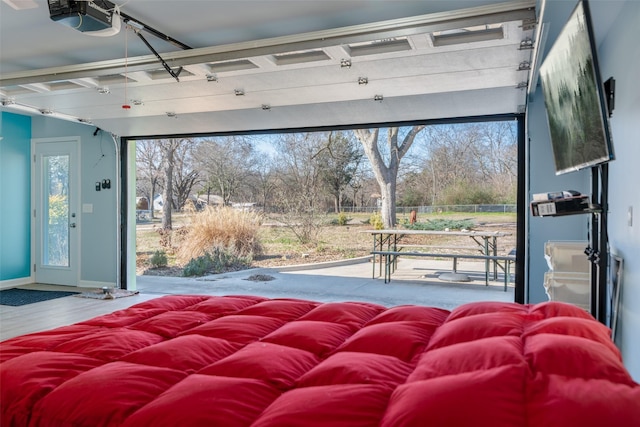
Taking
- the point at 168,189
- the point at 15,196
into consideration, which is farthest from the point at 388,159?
the point at 15,196

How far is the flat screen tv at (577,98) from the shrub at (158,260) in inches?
286

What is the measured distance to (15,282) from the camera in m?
7.18

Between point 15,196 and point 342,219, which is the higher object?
point 15,196

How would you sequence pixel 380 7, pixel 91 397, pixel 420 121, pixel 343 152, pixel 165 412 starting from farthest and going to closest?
1. pixel 343 152
2. pixel 420 121
3. pixel 380 7
4. pixel 91 397
5. pixel 165 412

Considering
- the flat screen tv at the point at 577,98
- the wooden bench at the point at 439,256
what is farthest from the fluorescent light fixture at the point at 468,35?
the wooden bench at the point at 439,256

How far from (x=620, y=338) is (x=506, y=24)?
2154 mm

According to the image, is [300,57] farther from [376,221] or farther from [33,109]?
[376,221]

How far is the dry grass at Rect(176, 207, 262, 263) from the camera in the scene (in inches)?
337

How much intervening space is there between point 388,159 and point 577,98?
216 inches

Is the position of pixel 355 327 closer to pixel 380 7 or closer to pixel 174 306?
pixel 174 306

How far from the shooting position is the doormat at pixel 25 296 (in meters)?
5.93

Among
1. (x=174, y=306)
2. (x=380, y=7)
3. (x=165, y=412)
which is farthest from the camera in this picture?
(x=380, y=7)

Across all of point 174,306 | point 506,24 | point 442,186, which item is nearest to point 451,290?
point 442,186

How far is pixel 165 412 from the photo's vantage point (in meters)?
1.22
